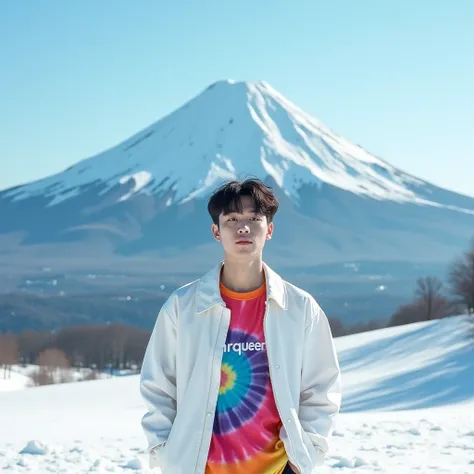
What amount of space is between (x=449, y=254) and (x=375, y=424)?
119m

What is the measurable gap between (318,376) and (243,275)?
0.41 metres

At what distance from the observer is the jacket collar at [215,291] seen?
272cm

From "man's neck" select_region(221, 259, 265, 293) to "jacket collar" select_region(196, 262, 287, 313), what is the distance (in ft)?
0.12

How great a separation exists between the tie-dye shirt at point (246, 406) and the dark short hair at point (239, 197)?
0.89 ft

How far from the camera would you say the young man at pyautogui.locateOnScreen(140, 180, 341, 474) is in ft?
8.83

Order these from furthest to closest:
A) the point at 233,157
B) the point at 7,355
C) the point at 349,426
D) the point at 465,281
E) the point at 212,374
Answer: the point at 233,157 < the point at 7,355 < the point at 465,281 < the point at 349,426 < the point at 212,374

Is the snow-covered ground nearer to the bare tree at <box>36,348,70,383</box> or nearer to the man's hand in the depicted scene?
the man's hand

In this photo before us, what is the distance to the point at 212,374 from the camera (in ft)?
8.91

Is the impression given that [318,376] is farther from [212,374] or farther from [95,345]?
[95,345]

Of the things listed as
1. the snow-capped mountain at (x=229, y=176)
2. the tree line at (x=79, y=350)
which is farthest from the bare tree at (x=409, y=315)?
the snow-capped mountain at (x=229, y=176)

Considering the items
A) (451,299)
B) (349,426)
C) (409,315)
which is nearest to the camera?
(349,426)

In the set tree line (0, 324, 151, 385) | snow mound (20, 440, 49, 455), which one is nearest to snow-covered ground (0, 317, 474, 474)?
snow mound (20, 440, 49, 455)

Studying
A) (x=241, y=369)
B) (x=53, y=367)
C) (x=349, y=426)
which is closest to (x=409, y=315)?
(x=53, y=367)

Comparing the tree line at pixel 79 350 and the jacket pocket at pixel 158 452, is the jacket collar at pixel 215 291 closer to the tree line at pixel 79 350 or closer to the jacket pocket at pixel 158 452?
the jacket pocket at pixel 158 452
